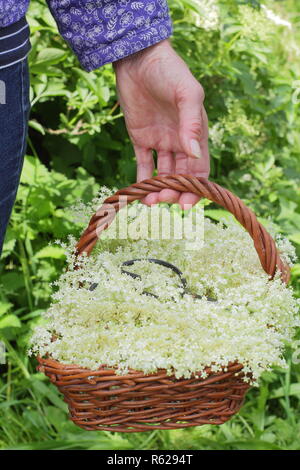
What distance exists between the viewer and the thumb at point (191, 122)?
1160mm

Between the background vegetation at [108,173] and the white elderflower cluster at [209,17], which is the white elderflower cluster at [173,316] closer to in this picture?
the background vegetation at [108,173]

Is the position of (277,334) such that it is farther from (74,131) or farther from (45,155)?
(45,155)

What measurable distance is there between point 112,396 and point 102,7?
70 centimetres

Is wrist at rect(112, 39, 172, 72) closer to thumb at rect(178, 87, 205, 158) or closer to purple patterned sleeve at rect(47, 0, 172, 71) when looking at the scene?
purple patterned sleeve at rect(47, 0, 172, 71)

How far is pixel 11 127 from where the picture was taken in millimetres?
1018

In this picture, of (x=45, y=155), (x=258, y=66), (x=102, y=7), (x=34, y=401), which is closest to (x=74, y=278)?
(x=102, y=7)

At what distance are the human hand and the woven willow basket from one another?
0.24 ft

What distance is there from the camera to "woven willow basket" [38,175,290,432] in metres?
1.11

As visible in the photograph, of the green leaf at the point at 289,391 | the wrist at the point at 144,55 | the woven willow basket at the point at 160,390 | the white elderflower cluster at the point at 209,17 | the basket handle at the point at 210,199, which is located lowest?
the green leaf at the point at 289,391

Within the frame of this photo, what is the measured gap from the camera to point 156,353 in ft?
3.60

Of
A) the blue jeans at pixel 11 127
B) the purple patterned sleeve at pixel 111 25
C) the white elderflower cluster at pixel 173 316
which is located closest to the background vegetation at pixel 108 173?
the white elderflower cluster at pixel 173 316

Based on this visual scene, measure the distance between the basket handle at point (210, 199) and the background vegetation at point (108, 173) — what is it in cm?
71

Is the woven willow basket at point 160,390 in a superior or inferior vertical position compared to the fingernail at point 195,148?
inferior

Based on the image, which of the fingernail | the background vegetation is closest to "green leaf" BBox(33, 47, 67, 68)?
the background vegetation
